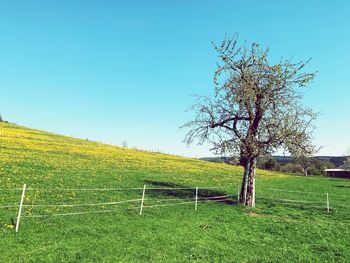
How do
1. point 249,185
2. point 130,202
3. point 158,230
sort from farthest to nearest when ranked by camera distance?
1. point 249,185
2. point 130,202
3. point 158,230

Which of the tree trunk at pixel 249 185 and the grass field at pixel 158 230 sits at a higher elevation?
Answer: the tree trunk at pixel 249 185

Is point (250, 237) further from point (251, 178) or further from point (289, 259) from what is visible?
point (251, 178)

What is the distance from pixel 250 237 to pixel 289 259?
134 inches

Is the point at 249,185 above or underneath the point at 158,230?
above

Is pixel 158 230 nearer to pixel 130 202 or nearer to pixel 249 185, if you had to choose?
pixel 130 202

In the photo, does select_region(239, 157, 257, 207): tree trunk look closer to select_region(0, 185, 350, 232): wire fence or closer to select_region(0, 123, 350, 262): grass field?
select_region(0, 123, 350, 262): grass field

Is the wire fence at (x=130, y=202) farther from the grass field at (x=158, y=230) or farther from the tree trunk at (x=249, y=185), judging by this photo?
the tree trunk at (x=249, y=185)

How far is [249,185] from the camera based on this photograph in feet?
94.6

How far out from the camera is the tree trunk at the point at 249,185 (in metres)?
28.4

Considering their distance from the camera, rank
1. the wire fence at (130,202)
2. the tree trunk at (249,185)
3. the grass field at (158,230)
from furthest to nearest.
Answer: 1. the tree trunk at (249,185)
2. the wire fence at (130,202)
3. the grass field at (158,230)

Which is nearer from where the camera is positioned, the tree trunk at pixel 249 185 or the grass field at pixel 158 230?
the grass field at pixel 158 230

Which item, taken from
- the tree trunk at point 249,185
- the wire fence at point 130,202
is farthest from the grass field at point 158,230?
the tree trunk at point 249,185

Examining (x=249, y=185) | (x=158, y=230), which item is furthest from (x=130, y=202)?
(x=249, y=185)

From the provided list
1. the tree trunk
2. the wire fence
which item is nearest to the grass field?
the wire fence
